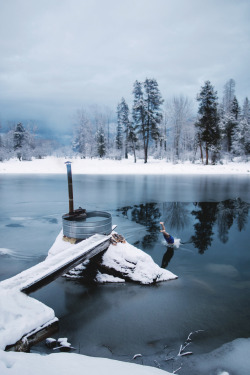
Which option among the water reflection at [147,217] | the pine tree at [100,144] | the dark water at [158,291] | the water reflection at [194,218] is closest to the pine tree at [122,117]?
the pine tree at [100,144]

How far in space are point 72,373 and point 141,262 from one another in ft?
13.5

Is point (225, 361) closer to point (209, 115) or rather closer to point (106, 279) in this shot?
point (106, 279)

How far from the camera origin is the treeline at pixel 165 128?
4053cm

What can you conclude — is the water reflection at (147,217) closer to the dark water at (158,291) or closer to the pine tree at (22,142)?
the dark water at (158,291)

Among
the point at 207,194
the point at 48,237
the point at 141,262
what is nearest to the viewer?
the point at 141,262

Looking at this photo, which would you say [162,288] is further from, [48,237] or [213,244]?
[48,237]

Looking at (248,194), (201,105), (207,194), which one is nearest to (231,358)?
(207,194)

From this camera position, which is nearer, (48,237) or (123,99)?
(48,237)

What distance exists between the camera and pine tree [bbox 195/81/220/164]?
39.7 meters

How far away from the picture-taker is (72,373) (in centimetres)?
284

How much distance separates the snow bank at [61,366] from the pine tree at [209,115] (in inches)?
1600

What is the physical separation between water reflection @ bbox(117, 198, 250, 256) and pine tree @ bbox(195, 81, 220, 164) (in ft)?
80.9

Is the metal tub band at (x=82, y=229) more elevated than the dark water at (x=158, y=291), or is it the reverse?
the metal tub band at (x=82, y=229)

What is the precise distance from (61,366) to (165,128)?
200 ft
